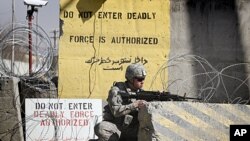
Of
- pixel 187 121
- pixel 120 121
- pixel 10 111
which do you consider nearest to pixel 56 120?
pixel 10 111

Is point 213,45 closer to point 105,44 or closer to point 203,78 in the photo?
point 203,78

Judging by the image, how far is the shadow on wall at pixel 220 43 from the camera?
26.6ft

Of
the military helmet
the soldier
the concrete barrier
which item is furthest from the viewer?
the military helmet

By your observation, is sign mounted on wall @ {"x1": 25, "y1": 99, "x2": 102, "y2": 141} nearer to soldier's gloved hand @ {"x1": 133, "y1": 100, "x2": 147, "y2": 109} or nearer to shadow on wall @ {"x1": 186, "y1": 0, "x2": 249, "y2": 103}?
soldier's gloved hand @ {"x1": 133, "y1": 100, "x2": 147, "y2": 109}

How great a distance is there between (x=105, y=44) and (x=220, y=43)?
191 cm

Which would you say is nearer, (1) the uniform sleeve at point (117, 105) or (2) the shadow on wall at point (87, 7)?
(1) the uniform sleeve at point (117, 105)

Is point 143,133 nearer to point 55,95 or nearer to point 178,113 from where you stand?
point 178,113

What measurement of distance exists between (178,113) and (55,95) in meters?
3.09

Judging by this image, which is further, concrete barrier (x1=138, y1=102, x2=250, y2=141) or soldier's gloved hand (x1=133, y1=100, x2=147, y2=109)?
soldier's gloved hand (x1=133, y1=100, x2=147, y2=109)

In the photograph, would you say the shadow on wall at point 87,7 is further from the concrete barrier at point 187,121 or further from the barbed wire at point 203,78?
the concrete barrier at point 187,121

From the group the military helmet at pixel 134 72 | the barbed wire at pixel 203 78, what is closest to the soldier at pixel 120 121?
the military helmet at pixel 134 72

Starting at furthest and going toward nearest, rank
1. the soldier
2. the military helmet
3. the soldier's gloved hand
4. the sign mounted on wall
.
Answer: the sign mounted on wall < the military helmet < the soldier < the soldier's gloved hand

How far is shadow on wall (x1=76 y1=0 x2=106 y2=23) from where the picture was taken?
8.00m

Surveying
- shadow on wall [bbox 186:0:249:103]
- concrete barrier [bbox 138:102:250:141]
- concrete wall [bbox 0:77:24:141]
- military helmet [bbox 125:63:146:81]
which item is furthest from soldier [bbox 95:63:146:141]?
shadow on wall [bbox 186:0:249:103]
